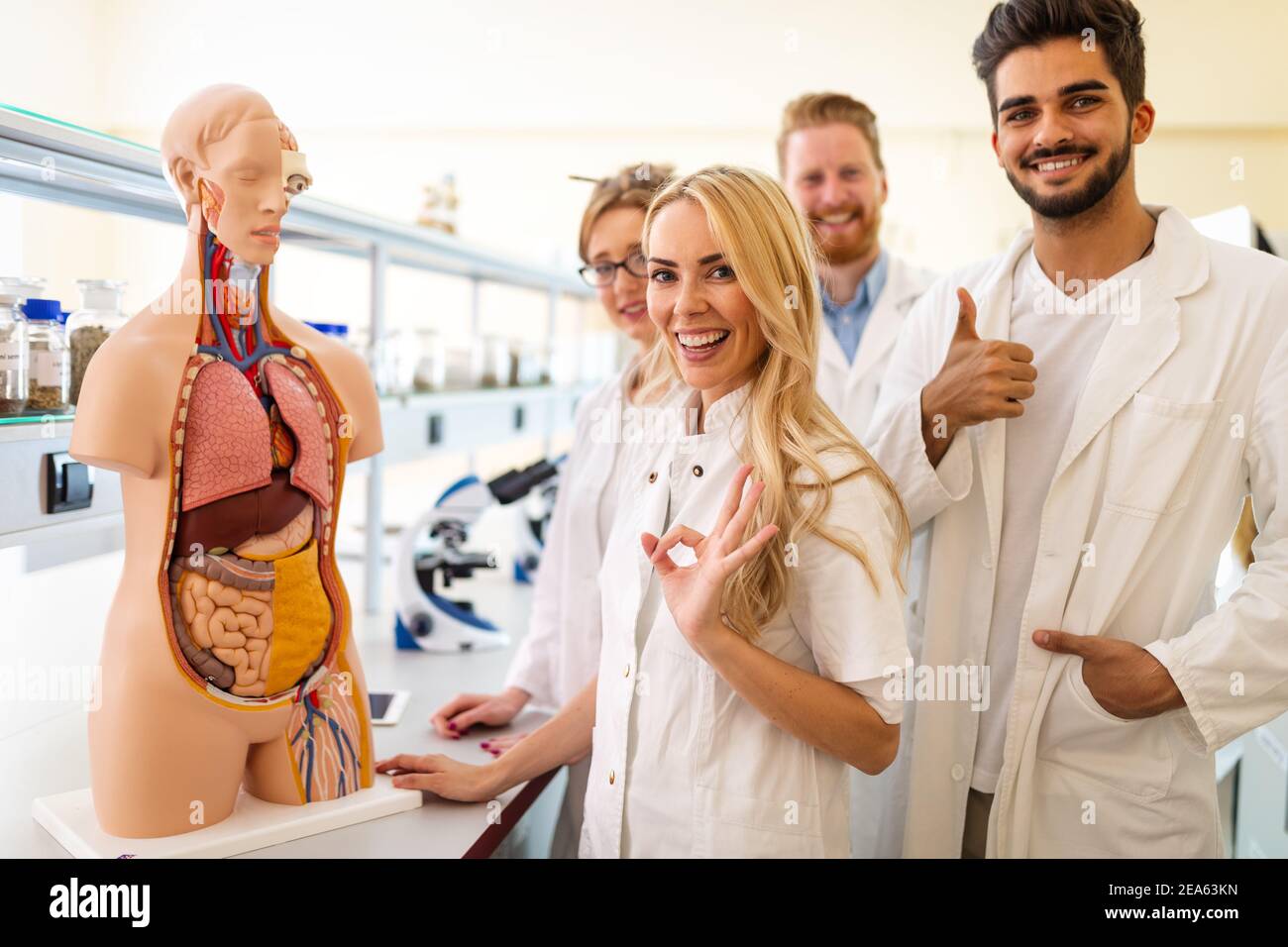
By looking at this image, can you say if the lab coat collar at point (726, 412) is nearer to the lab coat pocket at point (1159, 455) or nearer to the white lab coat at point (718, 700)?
the white lab coat at point (718, 700)

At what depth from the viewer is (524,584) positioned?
309cm

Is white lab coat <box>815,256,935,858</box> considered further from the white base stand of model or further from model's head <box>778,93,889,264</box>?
the white base stand of model

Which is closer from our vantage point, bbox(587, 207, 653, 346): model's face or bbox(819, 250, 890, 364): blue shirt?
bbox(587, 207, 653, 346): model's face

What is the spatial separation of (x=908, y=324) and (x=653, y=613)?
2.46 feet

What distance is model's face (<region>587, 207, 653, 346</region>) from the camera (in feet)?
5.87

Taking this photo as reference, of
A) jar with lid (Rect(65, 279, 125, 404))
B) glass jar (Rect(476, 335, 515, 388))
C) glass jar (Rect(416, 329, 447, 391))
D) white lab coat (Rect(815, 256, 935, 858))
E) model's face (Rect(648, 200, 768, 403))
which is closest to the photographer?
model's face (Rect(648, 200, 768, 403))

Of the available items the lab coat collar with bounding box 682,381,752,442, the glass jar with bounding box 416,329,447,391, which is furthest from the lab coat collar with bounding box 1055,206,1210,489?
the glass jar with bounding box 416,329,447,391

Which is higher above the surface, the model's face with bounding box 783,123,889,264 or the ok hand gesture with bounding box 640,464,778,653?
the model's face with bounding box 783,123,889,264

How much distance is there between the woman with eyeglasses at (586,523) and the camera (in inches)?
69.4

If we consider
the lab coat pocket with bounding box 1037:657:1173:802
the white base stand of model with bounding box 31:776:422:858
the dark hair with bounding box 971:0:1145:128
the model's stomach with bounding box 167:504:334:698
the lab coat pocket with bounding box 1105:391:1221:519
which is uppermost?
the dark hair with bounding box 971:0:1145:128

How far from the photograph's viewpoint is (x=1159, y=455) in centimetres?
137

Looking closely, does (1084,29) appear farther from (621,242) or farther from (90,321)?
(90,321)

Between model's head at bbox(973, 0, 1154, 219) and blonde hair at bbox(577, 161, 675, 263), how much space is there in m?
0.62

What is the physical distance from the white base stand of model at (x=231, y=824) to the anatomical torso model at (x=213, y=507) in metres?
0.02
